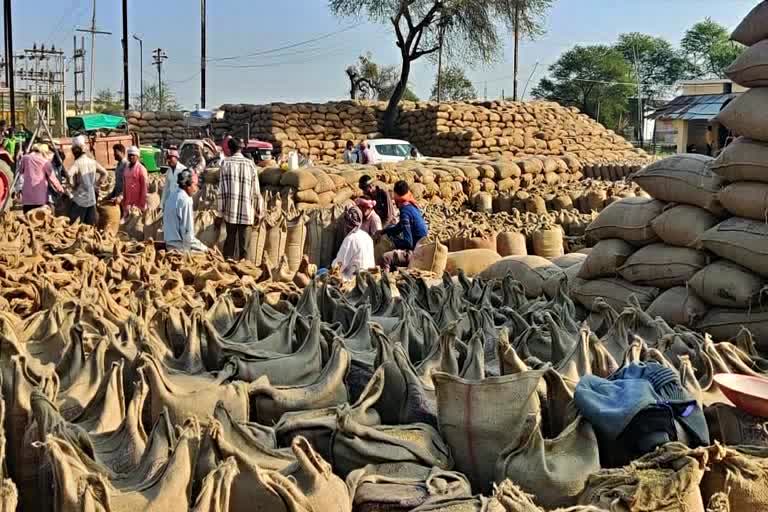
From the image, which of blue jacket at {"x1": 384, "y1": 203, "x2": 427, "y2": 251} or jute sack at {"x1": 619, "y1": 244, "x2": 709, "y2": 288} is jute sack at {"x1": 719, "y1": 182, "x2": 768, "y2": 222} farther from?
blue jacket at {"x1": 384, "y1": 203, "x2": 427, "y2": 251}

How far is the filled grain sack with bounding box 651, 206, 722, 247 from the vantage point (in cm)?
457

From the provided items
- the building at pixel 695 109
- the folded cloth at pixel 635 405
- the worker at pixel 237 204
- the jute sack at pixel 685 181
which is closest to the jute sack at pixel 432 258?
the worker at pixel 237 204

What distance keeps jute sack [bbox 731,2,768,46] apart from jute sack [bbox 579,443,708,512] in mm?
3341

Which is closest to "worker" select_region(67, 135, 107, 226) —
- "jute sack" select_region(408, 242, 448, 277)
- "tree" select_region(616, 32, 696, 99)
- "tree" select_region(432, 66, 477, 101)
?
"jute sack" select_region(408, 242, 448, 277)

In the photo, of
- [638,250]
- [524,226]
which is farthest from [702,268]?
[524,226]

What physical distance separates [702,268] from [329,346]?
238cm

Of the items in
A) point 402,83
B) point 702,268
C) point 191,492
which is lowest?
point 191,492

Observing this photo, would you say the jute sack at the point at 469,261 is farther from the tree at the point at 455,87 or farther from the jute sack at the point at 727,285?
the tree at the point at 455,87

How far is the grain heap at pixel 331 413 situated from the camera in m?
1.96

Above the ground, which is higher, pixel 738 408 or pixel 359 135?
pixel 359 135

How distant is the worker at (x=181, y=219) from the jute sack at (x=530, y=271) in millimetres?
2425

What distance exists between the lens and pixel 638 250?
4973mm

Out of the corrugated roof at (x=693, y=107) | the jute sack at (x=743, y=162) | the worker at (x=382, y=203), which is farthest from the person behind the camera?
the corrugated roof at (x=693, y=107)

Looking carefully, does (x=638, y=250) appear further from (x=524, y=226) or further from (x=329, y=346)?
(x=524, y=226)
